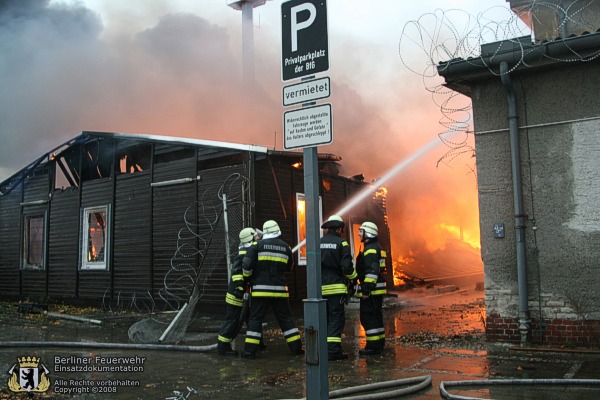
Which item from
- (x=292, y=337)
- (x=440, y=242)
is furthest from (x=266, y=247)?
(x=440, y=242)

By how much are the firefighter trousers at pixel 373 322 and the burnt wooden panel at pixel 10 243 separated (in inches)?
495

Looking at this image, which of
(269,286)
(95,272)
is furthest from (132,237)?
(269,286)

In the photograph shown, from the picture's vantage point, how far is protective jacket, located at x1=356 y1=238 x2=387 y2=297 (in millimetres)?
7281

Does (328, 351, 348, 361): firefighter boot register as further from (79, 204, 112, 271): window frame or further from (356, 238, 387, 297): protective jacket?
(79, 204, 112, 271): window frame

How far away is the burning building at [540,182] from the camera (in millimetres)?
7016

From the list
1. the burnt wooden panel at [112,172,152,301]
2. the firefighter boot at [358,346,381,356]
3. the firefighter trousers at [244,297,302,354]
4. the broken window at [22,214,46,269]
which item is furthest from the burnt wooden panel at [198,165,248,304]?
the broken window at [22,214,46,269]

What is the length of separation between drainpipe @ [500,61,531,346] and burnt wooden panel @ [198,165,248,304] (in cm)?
549

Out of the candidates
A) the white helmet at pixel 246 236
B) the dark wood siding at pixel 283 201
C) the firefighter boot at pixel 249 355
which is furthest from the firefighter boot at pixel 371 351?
the dark wood siding at pixel 283 201

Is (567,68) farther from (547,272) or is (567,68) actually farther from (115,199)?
(115,199)

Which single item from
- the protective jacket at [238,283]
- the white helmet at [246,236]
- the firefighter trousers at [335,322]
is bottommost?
the firefighter trousers at [335,322]

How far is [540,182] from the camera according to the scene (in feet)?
24.2

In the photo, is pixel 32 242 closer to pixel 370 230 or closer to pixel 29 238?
pixel 29 238

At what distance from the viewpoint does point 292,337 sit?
7133 millimetres

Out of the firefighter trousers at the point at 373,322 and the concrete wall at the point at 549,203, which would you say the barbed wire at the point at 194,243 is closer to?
the firefighter trousers at the point at 373,322
